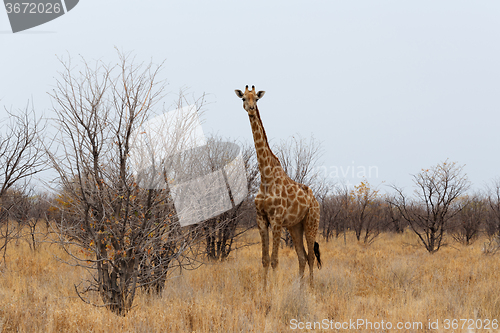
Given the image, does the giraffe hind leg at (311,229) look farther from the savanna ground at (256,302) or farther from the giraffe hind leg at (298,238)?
the savanna ground at (256,302)

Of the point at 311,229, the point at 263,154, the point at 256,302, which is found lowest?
the point at 256,302

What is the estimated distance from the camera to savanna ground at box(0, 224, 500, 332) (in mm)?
4176

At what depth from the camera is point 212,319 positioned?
4.33 metres

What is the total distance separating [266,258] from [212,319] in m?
1.65

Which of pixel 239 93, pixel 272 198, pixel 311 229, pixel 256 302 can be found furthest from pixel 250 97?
pixel 256 302

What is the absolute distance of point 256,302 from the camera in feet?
16.9

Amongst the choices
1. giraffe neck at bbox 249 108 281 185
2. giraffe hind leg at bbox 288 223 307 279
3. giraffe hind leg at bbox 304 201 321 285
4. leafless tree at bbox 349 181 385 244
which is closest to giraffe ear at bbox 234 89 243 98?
giraffe neck at bbox 249 108 281 185

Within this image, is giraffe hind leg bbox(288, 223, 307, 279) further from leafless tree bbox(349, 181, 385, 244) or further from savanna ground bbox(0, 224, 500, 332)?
leafless tree bbox(349, 181, 385, 244)

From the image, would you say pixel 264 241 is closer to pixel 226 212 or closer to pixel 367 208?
pixel 226 212

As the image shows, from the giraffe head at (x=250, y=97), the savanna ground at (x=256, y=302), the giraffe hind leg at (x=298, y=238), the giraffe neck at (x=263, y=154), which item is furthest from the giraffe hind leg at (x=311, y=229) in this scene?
the giraffe head at (x=250, y=97)

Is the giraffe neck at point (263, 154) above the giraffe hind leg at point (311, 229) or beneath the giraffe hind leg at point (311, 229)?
above

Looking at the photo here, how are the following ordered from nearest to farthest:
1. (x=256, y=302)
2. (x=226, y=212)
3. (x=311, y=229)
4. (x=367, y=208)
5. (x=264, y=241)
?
(x=256, y=302), (x=264, y=241), (x=311, y=229), (x=226, y=212), (x=367, y=208)

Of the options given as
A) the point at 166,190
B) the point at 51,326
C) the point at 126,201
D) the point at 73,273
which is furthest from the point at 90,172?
the point at 73,273

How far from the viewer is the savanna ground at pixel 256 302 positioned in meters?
4.18
